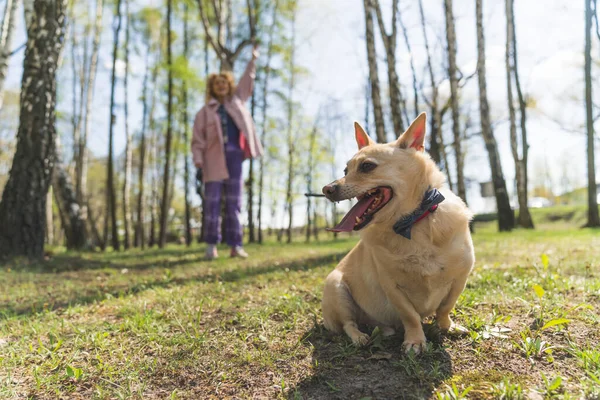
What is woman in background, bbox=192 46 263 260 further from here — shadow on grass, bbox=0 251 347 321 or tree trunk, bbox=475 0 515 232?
tree trunk, bbox=475 0 515 232

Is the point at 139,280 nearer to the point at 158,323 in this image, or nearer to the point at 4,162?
the point at 158,323

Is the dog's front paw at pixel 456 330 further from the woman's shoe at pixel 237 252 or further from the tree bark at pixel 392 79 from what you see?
the tree bark at pixel 392 79

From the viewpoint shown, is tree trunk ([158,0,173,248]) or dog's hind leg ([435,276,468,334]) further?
tree trunk ([158,0,173,248])

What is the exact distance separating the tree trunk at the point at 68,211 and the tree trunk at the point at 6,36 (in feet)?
7.45

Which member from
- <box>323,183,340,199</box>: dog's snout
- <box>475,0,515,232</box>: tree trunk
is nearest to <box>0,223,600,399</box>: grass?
<box>323,183,340,199</box>: dog's snout

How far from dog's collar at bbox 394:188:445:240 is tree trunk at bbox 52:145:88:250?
1023cm

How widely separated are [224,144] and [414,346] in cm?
540

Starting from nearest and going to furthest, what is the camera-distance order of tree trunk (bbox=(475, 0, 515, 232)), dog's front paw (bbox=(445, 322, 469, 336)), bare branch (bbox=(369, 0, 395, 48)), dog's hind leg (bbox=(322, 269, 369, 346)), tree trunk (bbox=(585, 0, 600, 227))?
dog's front paw (bbox=(445, 322, 469, 336)) → dog's hind leg (bbox=(322, 269, 369, 346)) → bare branch (bbox=(369, 0, 395, 48)) → tree trunk (bbox=(585, 0, 600, 227)) → tree trunk (bbox=(475, 0, 515, 232))

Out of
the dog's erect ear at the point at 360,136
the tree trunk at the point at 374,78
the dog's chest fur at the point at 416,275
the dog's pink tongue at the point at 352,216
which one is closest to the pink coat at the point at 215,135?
the tree trunk at the point at 374,78

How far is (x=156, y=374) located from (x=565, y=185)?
8065cm

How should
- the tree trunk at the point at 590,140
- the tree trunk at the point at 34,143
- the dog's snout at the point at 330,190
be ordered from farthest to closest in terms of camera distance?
the tree trunk at the point at 590,140, the tree trunk at the point at 34,143, the dog's snout at the point at 330,190

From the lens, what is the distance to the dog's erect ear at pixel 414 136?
266 centimetres

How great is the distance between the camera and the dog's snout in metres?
2.46

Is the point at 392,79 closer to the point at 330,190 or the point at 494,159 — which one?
the point at 494,159
